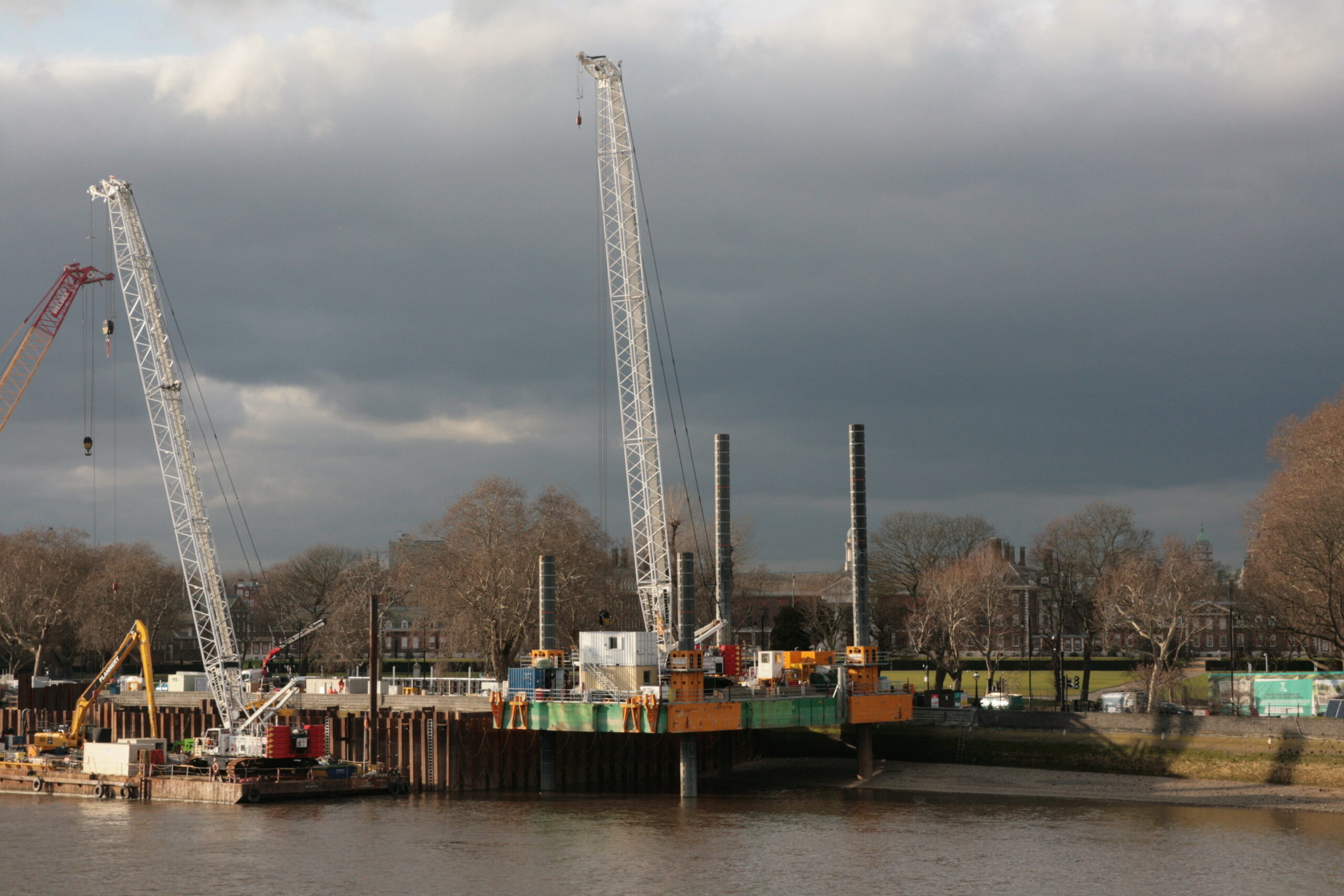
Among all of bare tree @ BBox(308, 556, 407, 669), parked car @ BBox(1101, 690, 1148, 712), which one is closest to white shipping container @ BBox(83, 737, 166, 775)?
bare tree @ BBox(308, 556, 407, 669)

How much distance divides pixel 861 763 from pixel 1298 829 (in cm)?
2171

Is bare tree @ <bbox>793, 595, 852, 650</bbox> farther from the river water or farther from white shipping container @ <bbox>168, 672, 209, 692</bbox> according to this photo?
the river water

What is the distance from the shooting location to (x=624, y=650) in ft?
215

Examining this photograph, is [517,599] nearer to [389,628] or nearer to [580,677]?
[580,677]

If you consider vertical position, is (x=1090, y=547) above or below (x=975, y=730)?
above

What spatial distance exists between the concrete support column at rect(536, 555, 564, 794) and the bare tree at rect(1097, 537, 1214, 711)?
32.7 meters

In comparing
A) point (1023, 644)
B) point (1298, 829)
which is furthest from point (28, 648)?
point (1298, 829)

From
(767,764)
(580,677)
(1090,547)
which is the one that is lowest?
(767,764)

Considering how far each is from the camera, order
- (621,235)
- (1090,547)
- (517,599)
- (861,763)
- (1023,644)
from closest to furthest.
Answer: (861,763) < (621,235) < (517,599) < (1090,547) < (1023,644)

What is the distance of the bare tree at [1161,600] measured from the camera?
3322 inches

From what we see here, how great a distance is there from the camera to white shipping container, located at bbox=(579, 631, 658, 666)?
65312 mm

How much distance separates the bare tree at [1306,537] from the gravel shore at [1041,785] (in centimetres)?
1544

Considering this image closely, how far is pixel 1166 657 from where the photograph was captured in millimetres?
88125

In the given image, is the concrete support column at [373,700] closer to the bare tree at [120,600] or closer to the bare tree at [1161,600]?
the bare tree at [1161,600]
